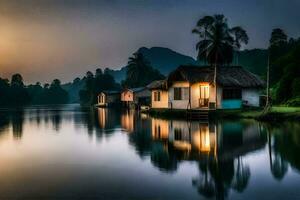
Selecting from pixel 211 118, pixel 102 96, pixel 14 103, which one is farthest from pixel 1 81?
pixel 211 118

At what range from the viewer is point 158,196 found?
11141 mm

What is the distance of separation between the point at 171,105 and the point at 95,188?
38.2 meters

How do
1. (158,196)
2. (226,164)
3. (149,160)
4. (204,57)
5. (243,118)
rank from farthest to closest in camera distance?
(204,57)
(243,118)
(149,160)
(226,164)
(158,196)

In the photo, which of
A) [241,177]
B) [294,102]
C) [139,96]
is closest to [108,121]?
[294,102]

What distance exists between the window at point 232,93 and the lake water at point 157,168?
68.4ft

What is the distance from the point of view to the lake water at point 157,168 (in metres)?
11.6

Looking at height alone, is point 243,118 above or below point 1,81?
below

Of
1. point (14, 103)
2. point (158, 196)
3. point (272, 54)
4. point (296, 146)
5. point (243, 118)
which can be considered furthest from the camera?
point (14, 103)

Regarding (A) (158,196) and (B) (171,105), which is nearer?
(A) (158,196)

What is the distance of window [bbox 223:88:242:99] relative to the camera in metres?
45.8

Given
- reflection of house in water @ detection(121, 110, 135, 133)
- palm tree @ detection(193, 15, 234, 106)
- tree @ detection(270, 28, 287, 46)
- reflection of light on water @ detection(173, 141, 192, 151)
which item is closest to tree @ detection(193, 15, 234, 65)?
palm tree @ detection(193, 15, 234, 106)

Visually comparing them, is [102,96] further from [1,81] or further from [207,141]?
[207,141]

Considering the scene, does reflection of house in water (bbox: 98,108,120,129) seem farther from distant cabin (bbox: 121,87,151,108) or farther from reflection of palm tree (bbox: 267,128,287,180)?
distant cabin (bbox: 121,87,151,108)

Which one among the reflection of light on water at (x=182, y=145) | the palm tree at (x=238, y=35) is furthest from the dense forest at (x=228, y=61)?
the reflection of light on water at (x=182, y=145)
